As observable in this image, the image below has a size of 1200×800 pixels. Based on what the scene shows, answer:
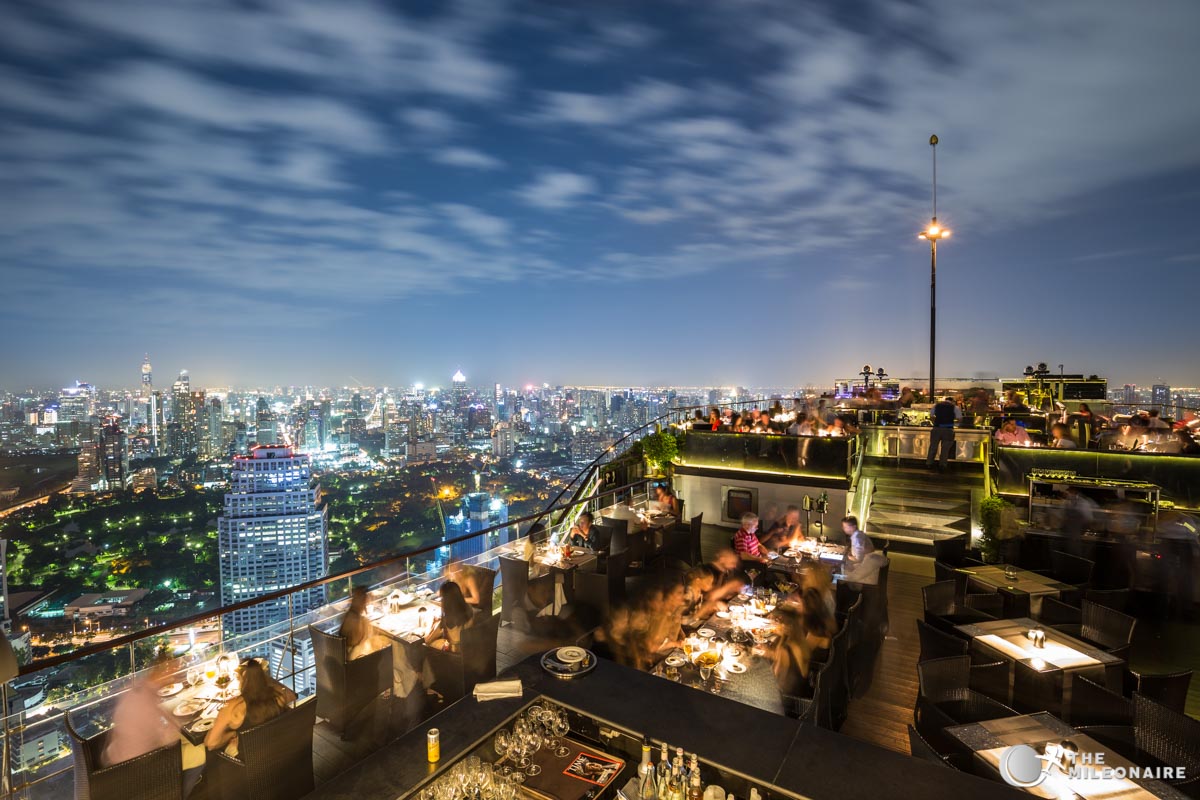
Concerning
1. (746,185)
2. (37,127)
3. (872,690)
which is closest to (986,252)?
(746,185)

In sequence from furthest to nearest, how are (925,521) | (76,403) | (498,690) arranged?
(76,403)
(925,521)
(498,690)

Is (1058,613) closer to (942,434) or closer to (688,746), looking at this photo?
(688,746)

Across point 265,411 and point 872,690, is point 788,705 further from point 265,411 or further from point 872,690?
point 265,411

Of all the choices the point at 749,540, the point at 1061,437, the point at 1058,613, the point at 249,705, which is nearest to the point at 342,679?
the point at 249,705

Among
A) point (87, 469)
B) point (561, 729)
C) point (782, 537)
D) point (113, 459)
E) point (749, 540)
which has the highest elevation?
point (561, 729)

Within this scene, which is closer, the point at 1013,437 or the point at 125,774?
the point at 125,774

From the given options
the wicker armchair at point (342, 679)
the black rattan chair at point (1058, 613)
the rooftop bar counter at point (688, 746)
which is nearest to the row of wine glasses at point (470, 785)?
the rooftop bar counter at point (688, 746)
